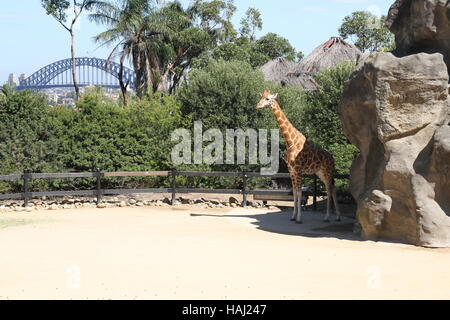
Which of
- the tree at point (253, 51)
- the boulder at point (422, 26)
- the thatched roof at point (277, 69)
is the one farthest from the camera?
the tree at point (253, 51)

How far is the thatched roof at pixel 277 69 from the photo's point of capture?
106 feet

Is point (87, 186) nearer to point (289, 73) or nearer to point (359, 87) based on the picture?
point (359, 87)

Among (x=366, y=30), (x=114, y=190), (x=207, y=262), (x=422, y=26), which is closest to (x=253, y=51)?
(x=366, y=30)

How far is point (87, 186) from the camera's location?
18141mm

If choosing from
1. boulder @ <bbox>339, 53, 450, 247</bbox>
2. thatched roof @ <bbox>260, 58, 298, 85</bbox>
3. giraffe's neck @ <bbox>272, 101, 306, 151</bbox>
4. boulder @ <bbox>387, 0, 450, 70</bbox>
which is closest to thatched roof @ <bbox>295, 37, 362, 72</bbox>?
thatched roof @ <bbox>260, 58, 298, 85</bbox>

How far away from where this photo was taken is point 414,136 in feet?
35.1

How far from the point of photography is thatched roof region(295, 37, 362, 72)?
30.8m

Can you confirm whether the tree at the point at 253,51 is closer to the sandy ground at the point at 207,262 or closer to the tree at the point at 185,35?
the tree at the point at 185,35

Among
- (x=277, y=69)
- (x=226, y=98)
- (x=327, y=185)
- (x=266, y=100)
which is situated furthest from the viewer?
(x=277, y=69)

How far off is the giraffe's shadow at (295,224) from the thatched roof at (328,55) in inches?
660

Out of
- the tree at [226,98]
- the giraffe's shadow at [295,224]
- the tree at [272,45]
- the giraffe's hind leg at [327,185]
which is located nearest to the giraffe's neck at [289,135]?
the giraffe's hind leg at [327,185]

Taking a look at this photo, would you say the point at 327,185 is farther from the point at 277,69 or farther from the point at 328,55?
the point at 277,69

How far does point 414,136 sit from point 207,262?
14.5ft
